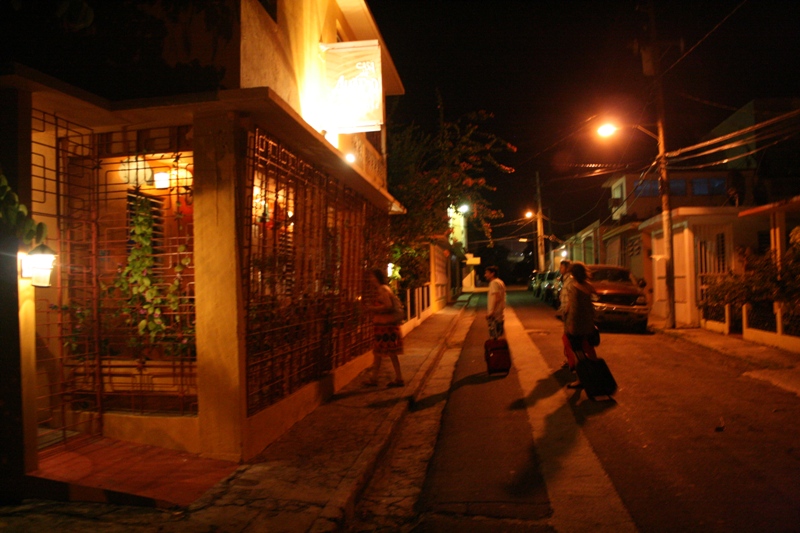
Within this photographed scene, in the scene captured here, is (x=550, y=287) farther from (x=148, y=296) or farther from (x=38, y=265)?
(x=38, y=265)

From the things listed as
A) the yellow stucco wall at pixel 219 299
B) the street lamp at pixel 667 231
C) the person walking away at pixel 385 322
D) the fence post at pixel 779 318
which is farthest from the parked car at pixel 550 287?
the yellow stucco wall at pixel 219 299

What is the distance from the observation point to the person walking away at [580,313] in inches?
332

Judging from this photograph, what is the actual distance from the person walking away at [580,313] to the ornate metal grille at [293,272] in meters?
3.51

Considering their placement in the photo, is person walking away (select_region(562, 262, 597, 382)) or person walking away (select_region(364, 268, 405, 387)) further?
person walking away (select_region(364, 268, 405, 387))

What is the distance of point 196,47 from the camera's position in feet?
20.6

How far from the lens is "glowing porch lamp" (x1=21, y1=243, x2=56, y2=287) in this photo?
5.01 metres

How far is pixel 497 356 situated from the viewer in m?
10.0

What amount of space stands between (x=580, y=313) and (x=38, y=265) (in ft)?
21.7

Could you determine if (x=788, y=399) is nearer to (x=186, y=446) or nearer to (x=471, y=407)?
(x=471, y=407)

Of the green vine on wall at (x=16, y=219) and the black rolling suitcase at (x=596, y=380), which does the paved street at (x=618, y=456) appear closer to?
the black rolling suitcase at (x=596, y=380)

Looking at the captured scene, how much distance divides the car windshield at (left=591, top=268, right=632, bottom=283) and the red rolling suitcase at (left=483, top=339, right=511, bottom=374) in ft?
26.6

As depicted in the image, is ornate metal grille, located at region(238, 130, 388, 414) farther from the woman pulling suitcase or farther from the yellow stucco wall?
the woman pulling suitcase

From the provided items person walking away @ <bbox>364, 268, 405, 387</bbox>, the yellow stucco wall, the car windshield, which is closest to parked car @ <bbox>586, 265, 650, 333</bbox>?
the car windshield

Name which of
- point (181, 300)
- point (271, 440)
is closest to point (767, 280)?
point (271, 440)
